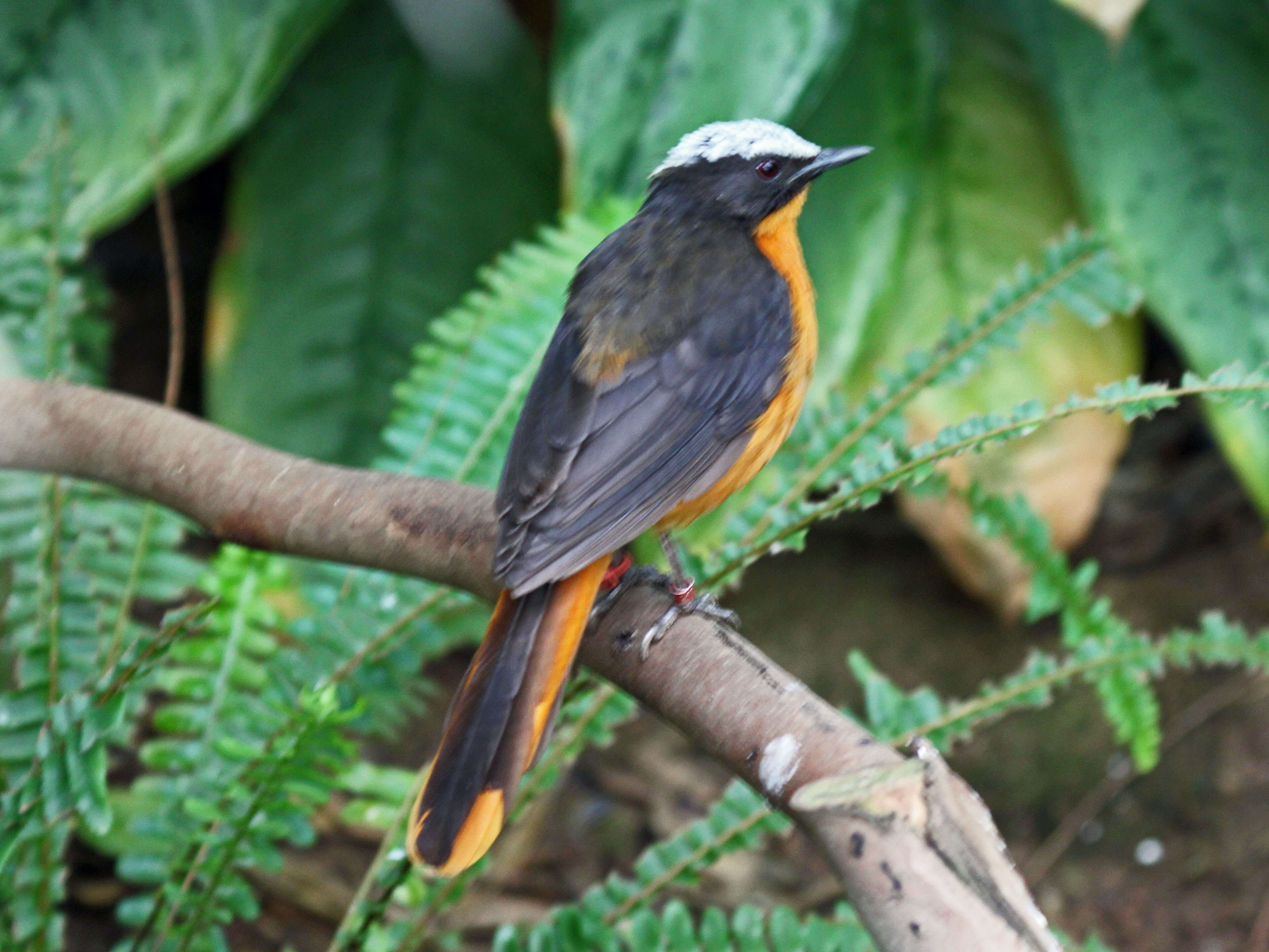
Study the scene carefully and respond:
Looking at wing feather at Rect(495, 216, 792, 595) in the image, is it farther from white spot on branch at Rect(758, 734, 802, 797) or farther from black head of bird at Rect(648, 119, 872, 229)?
white spot on branch at Rect(758, 734, 802, 797)

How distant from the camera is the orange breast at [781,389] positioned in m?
1.77

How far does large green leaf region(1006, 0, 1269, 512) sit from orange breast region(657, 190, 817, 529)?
1160 mm

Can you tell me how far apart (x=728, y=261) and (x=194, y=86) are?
1.78 metres

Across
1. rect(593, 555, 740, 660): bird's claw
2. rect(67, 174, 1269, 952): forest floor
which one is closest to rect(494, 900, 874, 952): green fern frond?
rect(593, 555, 740, 660): bird's claw

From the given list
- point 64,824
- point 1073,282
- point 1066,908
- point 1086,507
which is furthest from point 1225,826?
point 64,824

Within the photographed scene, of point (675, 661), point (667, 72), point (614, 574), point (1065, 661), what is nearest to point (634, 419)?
point (614, 574)

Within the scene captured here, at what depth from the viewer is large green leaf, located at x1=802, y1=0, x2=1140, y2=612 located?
2.95m

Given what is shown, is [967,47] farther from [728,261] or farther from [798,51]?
[728,261]

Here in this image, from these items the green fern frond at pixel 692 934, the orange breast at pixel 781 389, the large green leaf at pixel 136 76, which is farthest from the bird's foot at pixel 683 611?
the large green leaf at pixel 136 76

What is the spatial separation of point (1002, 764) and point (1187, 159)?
4.78ft

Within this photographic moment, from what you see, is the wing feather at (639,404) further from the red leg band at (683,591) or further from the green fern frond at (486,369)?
the green fern frond at (486,369)

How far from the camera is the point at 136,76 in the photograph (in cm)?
308

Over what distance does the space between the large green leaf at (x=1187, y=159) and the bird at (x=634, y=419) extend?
1.20m

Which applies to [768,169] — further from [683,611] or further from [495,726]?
[495,726]
